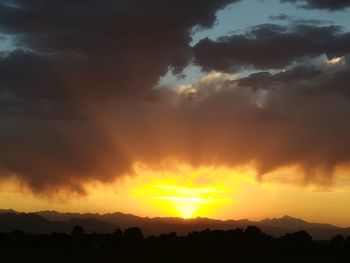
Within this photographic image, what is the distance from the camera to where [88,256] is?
350 ft

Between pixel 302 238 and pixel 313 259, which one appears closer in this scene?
pixel 313 259

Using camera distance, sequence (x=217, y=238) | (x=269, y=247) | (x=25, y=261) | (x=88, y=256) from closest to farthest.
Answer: (x=25, y=261)
(x=88, y=256)
(x=269, y=247)
(x=217, y=238)

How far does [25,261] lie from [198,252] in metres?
31.6

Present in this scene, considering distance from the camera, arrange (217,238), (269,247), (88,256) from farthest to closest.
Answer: (217,238)
(269,247)
(88,256)

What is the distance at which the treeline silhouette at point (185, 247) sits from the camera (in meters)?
103

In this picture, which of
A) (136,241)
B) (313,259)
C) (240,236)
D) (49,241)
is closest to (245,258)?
(313,259)

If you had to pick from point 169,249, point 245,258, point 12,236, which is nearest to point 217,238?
point 169,249

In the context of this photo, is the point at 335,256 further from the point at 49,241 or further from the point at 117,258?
the point at 49,241

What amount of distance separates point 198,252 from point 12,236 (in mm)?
51675

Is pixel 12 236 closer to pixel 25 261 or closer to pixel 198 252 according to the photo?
pixel 25 261

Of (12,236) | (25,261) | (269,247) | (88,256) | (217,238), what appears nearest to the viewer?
(25,261)

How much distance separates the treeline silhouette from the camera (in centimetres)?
10300

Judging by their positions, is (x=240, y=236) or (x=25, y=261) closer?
(x=25, y=261)

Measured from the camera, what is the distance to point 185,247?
4614 inches
